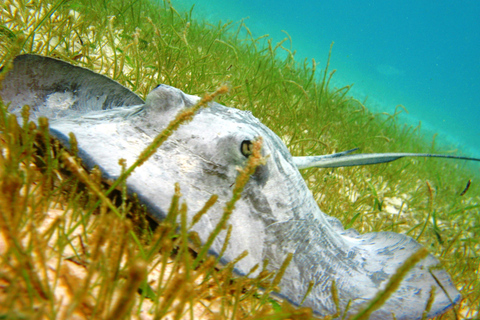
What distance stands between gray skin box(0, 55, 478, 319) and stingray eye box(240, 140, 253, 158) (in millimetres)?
20

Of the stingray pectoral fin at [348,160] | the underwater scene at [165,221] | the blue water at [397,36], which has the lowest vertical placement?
the underwater scene at [165,221]

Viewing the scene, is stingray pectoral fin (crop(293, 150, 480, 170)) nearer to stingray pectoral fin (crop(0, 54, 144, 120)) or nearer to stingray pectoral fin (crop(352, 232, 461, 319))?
stingray pectoral fin (crop(352, 232, 461, 319))

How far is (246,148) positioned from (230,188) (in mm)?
279

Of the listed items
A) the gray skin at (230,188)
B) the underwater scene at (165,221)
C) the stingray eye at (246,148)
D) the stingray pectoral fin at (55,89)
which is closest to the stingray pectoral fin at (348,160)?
the underwater scene at (165,221)

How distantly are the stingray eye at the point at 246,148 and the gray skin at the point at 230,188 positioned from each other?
0.06ft

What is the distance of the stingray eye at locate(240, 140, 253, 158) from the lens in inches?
60.6

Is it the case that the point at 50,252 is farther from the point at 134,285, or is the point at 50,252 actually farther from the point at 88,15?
the point at 88,15

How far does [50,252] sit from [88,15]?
4.53 meters

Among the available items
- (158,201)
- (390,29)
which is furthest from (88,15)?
(390,29)

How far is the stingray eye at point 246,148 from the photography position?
1539 millimetres

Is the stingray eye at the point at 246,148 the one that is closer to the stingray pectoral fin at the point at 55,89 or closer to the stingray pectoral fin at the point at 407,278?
the stingray pectoral fin at the point at 407,278

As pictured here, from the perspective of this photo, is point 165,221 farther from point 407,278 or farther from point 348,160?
point 348,160

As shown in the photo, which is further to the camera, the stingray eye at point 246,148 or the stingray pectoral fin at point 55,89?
the stingray pectoral fin at point 55,89

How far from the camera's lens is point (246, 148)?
5.12 ft
